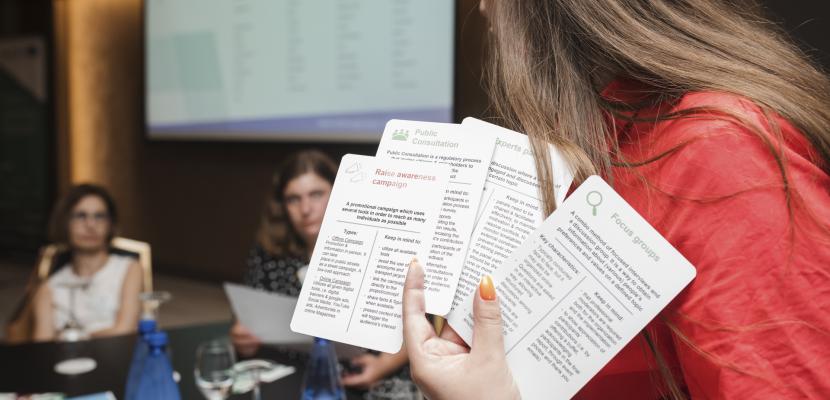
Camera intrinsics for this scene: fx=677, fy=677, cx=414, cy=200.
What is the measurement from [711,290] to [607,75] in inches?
10.9

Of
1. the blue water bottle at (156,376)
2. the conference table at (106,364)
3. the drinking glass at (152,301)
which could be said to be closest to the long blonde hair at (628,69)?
the blue water bottle at (156,376)

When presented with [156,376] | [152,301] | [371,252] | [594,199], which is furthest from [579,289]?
[152,301]

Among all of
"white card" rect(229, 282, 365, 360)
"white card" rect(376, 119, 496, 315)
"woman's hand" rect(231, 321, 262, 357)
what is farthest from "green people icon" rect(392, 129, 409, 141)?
"woman's hand" rect(231, 321, 262, 357)

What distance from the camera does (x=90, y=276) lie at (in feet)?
9.02

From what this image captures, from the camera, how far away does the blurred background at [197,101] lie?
12.4ft

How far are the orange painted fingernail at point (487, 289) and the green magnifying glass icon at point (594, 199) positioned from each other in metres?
0.13

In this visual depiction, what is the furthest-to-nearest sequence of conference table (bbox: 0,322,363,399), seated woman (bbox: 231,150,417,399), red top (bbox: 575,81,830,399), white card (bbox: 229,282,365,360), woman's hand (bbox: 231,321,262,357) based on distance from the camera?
seated woman (bbox: 231,150,417,399), woman's hand (bbox: 231,321,262,357), white card (bbox: 229,282,365,360), conference table (bbox: 0,322,363,399), red top (bbox: 575,81,830,399)

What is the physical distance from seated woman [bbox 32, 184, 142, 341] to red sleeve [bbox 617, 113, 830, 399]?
242 centimetres

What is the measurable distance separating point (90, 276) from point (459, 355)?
2433 millimetres

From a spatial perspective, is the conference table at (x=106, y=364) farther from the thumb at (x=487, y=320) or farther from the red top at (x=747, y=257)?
the red top at (x=747, y=257)

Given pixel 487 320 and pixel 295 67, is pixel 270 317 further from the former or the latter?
pixel 295 67

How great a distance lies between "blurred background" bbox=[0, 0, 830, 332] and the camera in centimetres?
377

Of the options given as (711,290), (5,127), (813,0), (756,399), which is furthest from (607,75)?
(5,127)

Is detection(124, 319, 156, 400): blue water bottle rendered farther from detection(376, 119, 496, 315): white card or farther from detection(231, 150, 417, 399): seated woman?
detection(231, 150, 417, 399): seated woman
